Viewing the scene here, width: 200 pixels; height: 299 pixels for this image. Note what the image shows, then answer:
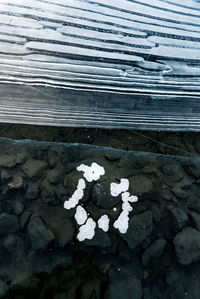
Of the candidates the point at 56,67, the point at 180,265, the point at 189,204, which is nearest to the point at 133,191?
the point at 189,204

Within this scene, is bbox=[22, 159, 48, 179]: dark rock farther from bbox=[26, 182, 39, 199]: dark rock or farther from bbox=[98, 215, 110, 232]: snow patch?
bbox=[98, 215, 110, 232]: snow patch

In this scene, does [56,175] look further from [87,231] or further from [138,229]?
[138,229]

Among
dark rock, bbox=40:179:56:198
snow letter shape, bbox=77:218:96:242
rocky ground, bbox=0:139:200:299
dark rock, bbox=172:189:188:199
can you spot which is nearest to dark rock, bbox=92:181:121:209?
rocky ground, bbox=0:139:200:299

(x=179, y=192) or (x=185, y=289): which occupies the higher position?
(x=179, y=192)

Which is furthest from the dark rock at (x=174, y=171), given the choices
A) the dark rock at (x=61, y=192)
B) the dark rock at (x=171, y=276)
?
the dark rock at (x=61, y=192)

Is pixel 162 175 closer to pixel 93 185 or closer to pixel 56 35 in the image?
pixel 93 185

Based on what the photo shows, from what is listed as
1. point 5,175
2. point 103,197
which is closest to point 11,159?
point 5,175
